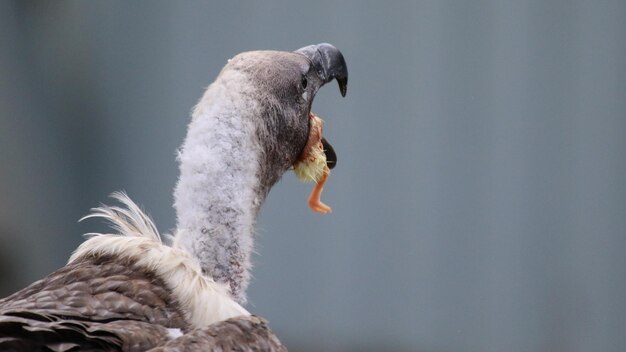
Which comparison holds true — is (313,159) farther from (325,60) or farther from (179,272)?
(179,272)

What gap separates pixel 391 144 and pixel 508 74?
2.43ft

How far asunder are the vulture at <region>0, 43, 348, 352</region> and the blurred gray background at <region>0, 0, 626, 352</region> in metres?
1.85

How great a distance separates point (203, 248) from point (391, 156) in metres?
2.66

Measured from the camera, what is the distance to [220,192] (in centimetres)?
274

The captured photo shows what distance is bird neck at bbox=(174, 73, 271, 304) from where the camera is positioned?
107 inches

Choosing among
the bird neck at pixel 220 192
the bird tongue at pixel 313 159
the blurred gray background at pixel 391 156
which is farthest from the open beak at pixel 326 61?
the blurred gray background at pixel 391 156

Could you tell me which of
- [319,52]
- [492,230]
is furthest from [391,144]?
[319,52]

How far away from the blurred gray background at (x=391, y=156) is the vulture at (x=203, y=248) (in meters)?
1.85

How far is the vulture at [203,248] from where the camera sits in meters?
2.15

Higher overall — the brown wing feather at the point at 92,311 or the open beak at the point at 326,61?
the open beak at the point at 326,61

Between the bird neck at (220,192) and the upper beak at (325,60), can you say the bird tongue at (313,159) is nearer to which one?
the upper beak at (325,60)

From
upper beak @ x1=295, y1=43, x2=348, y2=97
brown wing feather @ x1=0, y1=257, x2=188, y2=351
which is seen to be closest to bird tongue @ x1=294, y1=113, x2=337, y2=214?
upper beak @ x1=295, y1=43, x2=348, y2=97

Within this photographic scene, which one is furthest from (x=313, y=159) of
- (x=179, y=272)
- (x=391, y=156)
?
(x=391, y=156)

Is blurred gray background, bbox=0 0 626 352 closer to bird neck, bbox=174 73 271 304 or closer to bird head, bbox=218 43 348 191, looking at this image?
bird head, bbox=218 43 348 191
